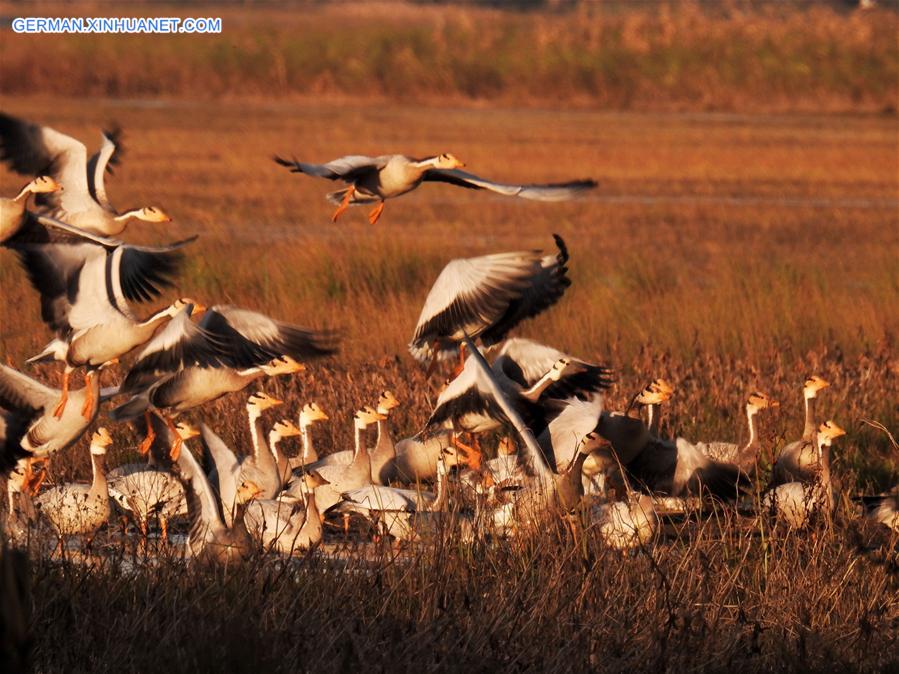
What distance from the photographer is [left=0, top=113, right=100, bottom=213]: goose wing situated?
8.08 meters

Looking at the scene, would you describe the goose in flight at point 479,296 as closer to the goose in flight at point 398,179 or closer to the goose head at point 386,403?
the goose in flight at point 398,179

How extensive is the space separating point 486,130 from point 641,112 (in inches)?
203

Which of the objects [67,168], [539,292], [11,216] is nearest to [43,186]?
[11,216]

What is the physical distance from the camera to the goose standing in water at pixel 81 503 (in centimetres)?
700

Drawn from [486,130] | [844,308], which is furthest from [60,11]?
[844,308]

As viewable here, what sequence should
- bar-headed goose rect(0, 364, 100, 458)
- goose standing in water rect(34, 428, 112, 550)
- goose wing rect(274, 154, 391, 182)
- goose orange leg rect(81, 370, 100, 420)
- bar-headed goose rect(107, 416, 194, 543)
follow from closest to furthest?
goose wing rect(274, 154, 391, 182), goose standing in water rect(34, 428, 112, 550), bar-headed goose rect(107, 416, 194, 543), goose orange leg rect(81, 370, 100, 420), bar-headed goose rect(0, 364, 100, 458)

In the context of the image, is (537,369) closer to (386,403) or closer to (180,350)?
(386,403)

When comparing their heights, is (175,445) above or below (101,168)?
below

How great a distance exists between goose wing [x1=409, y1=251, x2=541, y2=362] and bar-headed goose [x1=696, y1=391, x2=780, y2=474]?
1145 mm

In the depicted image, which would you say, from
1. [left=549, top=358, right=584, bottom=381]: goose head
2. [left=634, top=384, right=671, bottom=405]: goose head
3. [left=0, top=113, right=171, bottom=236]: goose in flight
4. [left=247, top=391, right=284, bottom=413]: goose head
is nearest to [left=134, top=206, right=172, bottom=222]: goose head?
[left=0, top=113, right=171, bottom=236]: goose in flight

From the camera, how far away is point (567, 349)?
11.0 meters

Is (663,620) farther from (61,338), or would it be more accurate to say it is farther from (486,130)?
(486,130)

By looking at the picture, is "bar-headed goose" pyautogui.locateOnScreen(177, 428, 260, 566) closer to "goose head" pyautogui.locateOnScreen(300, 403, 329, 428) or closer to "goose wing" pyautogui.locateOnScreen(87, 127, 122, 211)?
"goose head" pyautogui.locateOnScreen(300, 403, 329, 428)

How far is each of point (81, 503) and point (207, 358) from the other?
0.71 metres
